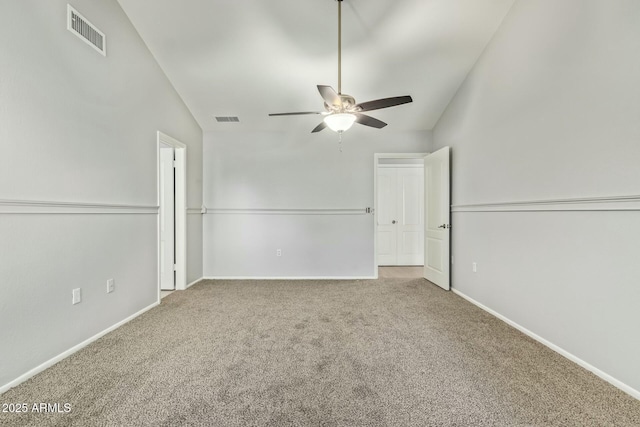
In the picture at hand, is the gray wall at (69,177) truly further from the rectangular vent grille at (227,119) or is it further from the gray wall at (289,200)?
the gray wall at (289,200)

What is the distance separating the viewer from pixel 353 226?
15.1 feet

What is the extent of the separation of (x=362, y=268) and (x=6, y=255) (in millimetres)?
3982

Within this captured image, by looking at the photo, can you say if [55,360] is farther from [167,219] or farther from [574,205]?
[574,205]

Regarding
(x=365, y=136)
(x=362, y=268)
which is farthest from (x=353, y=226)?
(x=365, y=136)

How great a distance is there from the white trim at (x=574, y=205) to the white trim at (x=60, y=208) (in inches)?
151

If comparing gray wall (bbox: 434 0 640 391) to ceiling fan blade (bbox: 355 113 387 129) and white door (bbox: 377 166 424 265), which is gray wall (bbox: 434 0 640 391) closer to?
ceiling fan blade (bbox: 355 113 387 129)

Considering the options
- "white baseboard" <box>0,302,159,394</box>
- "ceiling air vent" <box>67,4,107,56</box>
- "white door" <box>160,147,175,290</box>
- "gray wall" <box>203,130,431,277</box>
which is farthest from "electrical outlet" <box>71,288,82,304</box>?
"gray wall" <box>203,130,431,277</box>

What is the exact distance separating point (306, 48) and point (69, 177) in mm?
2626

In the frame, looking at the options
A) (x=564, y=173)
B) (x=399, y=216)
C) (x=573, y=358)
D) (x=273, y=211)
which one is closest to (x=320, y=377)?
(x=573, y=358)

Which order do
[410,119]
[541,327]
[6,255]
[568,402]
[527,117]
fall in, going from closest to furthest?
1. [568,402]
2. [6,255]
3. [541,327]
4. [527,117]
5. [410,119]

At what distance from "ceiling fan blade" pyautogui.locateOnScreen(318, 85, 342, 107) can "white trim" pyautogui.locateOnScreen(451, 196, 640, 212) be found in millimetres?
1925

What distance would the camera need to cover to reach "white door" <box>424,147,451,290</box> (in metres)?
3.89

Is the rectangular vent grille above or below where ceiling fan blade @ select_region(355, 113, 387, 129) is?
above

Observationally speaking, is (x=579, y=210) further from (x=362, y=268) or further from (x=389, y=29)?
(x=362, y=268)
